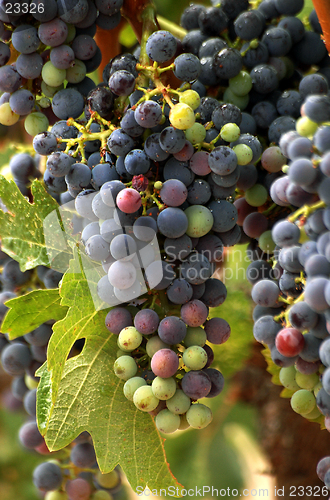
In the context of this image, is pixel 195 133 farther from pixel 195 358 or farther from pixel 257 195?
pixel 195 358

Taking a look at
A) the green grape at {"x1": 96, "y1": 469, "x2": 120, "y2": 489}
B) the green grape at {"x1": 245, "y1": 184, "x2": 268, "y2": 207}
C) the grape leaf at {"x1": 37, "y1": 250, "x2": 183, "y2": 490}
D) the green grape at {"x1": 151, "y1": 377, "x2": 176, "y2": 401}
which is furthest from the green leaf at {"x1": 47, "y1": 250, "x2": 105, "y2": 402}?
the green grape at {"x1": 96, "y1": 469, "x2": 120, "y2": 489}

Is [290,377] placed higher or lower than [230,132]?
lower

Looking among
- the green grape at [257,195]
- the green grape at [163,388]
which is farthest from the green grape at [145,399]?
the green grape at [257,195]

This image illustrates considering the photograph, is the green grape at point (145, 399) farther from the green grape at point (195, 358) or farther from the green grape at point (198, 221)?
the green grape at point (198, 221)

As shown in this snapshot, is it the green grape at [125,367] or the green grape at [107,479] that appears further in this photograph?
the green grape at [107,479]

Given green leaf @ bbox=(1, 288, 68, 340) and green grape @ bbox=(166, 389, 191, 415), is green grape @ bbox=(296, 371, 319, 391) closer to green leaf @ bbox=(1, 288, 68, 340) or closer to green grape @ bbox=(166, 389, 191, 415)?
green grape @ bbox=(166, 389, 191, 415)

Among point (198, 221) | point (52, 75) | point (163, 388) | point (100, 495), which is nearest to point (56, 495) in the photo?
point (100, 495)
